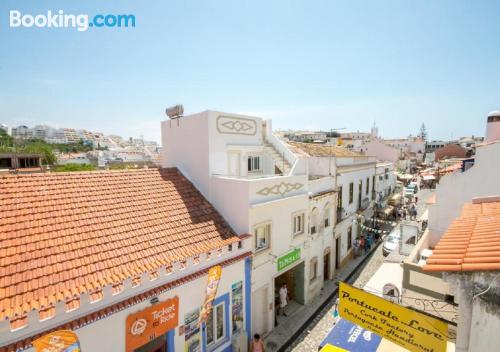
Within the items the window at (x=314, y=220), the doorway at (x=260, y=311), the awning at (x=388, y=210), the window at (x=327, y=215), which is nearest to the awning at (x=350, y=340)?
the doorway at (x=260, y=311)

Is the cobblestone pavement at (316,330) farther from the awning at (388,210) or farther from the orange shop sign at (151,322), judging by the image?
the awning at (388,210)

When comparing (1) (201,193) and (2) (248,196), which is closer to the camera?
(2) (248,196)

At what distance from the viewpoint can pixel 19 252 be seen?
7199mm

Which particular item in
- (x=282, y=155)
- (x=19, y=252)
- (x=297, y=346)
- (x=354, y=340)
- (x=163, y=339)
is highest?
(x=282, y=155)

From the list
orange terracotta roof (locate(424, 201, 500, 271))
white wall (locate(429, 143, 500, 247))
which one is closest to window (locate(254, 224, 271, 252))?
orange terracotta roof (locate(424, 201, 500, 271))

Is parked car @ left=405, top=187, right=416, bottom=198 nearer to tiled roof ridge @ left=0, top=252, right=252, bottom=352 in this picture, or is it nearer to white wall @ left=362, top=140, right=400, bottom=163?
white wall @ left=362, top=140, right=400, bottom=163

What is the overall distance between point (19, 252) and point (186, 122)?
8900mm

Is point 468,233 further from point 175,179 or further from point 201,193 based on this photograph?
point 175,179

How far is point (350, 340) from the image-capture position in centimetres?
930

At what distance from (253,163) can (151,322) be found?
10.2 metres

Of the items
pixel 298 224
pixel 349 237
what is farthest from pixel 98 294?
pixel 349 237

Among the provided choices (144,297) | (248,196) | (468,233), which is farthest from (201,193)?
(468,233)

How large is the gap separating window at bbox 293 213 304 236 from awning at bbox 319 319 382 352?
5.15m

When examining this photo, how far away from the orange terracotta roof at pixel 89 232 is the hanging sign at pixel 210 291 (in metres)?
0.79
